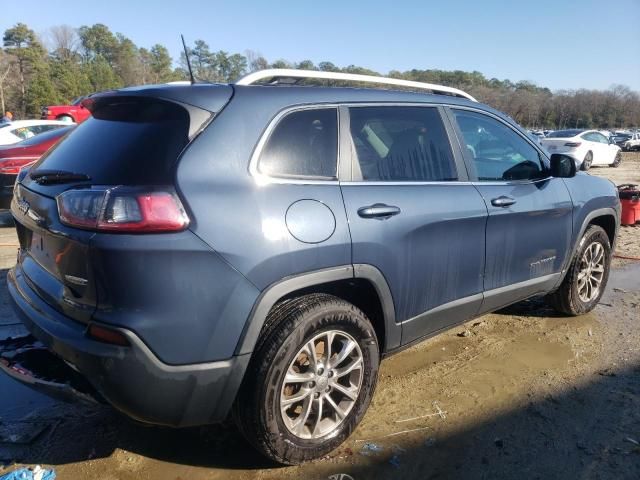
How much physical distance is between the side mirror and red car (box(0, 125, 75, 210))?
7.10 metres

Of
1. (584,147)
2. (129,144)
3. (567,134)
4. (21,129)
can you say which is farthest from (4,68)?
(129,144)

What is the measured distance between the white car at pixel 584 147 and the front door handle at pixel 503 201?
16.2m

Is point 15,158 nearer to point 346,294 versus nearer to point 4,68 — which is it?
point 346,294

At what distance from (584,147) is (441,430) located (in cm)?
1936

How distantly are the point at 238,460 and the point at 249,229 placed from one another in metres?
1.22

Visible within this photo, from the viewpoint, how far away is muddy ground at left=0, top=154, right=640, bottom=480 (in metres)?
2.61

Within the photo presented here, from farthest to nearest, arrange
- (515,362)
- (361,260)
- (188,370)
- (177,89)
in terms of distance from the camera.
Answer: (515,362) → (361,260) → (177,89) → (188,370)

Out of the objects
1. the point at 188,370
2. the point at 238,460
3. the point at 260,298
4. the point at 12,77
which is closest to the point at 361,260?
the point at 260,298

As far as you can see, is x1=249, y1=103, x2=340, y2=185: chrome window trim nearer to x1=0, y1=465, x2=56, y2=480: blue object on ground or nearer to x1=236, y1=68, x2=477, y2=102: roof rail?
x1=236, y1=68, x2=477, y2=102: roof rail

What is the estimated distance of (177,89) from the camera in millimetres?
2443

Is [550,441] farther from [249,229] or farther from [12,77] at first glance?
[12,77]

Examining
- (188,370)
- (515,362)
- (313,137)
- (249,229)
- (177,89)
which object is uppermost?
(177,89)

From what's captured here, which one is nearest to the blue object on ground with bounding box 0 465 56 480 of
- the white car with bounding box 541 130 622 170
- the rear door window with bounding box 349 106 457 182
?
the rear door window with bounding box 349 106 457 182

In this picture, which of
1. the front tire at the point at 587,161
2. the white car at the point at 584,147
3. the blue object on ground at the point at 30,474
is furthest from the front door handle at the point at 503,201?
the front tire at the point at 587,161
